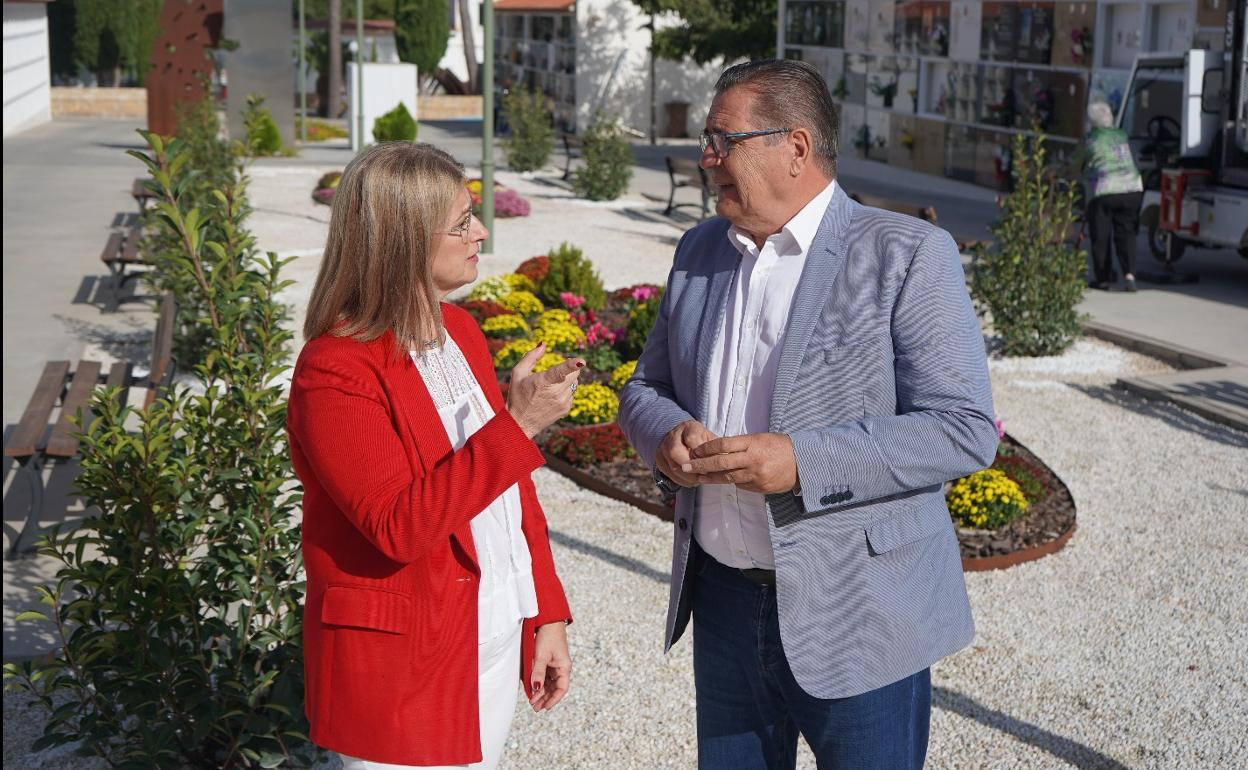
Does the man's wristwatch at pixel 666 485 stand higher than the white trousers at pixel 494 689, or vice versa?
the man's wristwatch at pixel 666 485

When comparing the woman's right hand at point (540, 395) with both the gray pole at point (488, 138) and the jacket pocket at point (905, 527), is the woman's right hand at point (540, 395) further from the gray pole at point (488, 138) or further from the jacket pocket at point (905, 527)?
the gray pole at point (488, 138)

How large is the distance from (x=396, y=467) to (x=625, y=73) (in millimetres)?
40772

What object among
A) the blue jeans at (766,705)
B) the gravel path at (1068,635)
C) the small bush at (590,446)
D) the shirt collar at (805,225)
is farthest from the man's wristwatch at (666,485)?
the small bush at (590,446)

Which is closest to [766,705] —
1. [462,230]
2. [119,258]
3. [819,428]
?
[819,428]

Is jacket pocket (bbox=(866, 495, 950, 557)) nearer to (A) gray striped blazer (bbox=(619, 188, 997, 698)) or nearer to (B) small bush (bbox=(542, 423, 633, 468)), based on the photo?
(A) gray striped blazer (bbox=(619, 188, 997, 698))

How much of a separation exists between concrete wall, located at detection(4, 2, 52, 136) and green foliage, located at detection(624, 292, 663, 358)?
30334 millimetres

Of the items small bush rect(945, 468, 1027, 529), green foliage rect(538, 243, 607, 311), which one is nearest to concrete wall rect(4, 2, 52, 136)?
green foliage rect(538, 243, 607, 311)

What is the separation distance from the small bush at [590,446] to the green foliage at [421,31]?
182ft

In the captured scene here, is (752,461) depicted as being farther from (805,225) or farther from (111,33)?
(111,33)

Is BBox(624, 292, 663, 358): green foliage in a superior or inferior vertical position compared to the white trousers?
inferior

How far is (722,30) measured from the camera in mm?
34156

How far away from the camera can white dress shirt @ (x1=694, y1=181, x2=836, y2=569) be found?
8.75 feet

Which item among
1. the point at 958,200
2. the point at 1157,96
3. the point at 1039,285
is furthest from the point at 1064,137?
the point at 1039,285

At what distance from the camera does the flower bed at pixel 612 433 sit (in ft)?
21.1
